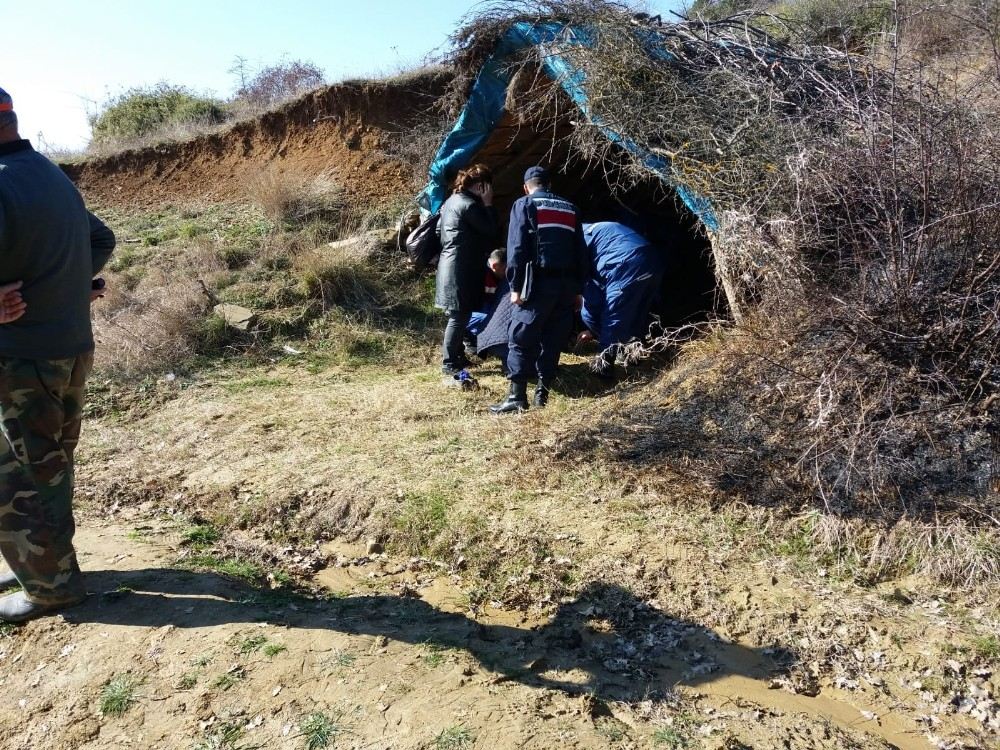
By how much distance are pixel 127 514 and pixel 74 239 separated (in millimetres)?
2186

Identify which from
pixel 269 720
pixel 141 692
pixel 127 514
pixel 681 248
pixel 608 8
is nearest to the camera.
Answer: pixel 269 720

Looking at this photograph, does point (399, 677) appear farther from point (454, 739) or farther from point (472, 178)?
point (472, 178)

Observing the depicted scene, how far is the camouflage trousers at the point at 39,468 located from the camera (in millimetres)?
3219

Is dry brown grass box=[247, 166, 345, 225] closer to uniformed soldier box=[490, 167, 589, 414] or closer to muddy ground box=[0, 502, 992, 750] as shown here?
uniformed soldier box=[490, 167, 589, 414]

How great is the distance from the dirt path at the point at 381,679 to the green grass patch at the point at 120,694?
0.02 metres

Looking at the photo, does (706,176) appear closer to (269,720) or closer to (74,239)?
(74,239)

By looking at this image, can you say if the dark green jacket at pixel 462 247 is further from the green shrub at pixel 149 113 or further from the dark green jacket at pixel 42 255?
the green shrub at pixel 149 113

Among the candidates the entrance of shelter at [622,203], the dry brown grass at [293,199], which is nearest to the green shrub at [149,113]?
the dry brown grass at [293,199]

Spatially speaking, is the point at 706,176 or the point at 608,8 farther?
the point at 608,8

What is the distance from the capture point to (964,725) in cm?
298

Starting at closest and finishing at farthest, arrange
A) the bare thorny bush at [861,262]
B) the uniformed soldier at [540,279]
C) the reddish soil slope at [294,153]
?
the bare thorny bush at [861,262] → the uniformed soldier at [540,279] → the reddish soil slope at [294,153]

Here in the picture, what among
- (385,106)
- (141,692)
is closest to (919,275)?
(141,692)

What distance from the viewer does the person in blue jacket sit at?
21.5 feet

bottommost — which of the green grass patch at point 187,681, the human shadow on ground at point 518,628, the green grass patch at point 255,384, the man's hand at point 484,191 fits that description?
the human shadow on ground at point 518,628
